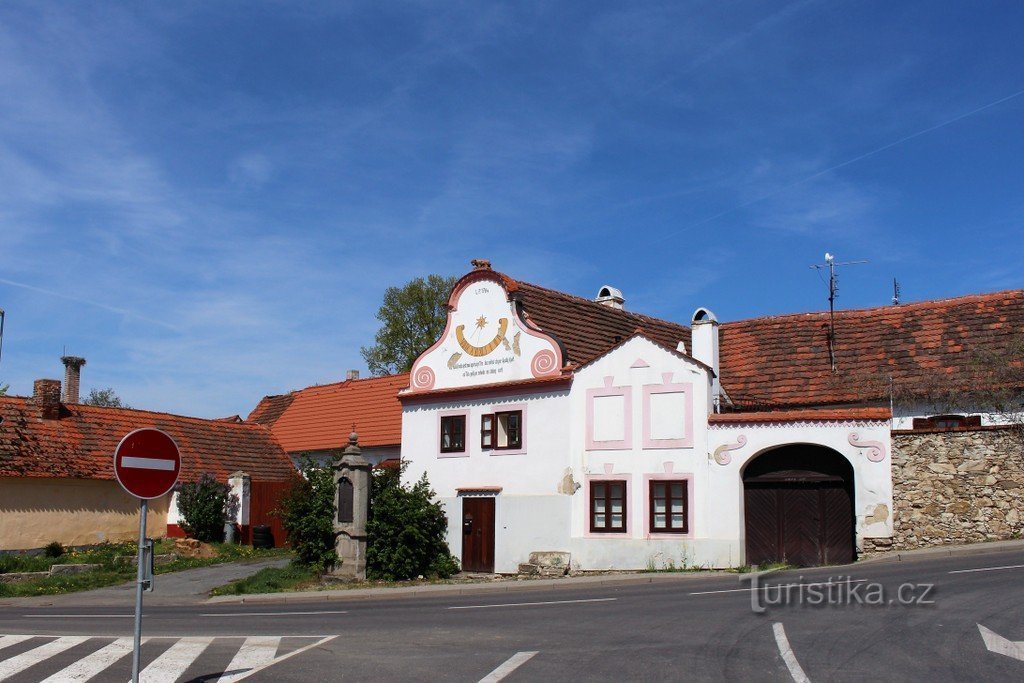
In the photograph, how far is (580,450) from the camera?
89.5 feet

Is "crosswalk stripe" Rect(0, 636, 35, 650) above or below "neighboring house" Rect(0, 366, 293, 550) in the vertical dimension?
below

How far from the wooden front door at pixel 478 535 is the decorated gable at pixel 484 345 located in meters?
3.58

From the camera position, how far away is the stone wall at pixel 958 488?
23.1 metres

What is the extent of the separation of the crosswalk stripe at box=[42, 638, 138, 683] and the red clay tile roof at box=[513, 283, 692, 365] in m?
16.4

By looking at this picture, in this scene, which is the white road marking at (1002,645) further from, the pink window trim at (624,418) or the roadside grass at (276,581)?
the roadside grass at (276,581)

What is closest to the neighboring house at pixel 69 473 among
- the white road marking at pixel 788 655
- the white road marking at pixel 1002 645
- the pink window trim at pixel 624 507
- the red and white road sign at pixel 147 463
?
the pink window trim at pixel 624 507

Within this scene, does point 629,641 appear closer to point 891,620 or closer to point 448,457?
point 891,620

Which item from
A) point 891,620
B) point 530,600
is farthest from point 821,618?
point 530,600

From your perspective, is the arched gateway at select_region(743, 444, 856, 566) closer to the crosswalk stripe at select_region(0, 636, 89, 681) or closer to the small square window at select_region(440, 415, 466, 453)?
the small square window at select_region(440, 415, 466, 453)

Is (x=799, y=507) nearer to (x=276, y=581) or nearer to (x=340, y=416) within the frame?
(x=276, y=581)

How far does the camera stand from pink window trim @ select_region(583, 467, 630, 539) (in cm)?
2625

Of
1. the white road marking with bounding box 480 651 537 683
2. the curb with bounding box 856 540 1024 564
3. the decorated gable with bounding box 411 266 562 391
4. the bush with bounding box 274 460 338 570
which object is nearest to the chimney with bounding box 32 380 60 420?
the bush with bounding box 274 460 338 570

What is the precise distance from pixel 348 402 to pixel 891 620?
32551 millimetres

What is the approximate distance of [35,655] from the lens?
12.6 m
